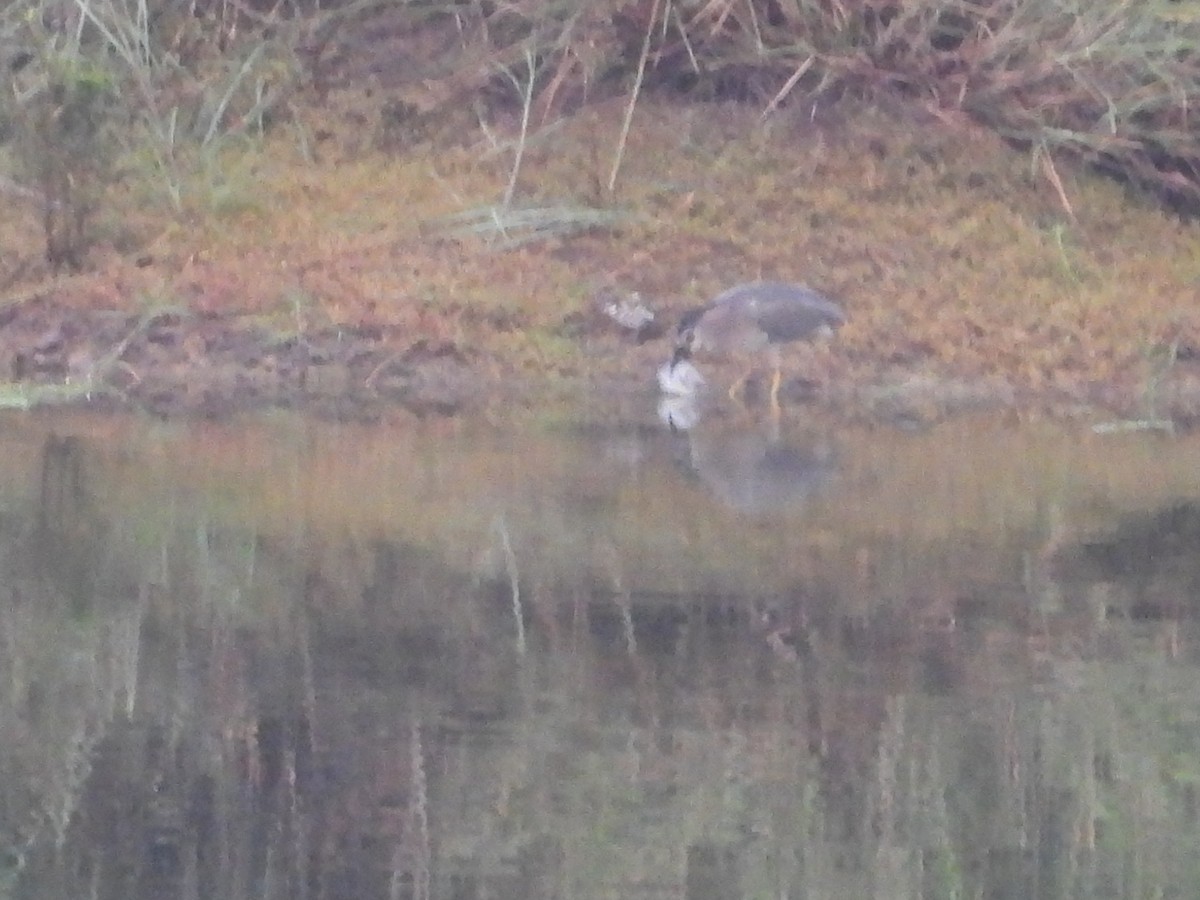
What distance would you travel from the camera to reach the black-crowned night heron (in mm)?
9805

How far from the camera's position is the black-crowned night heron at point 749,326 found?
32.2 ft

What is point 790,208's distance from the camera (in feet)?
38.6

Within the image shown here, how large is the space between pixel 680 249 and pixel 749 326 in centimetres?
163

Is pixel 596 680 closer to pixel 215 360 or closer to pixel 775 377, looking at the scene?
pixel 775 377

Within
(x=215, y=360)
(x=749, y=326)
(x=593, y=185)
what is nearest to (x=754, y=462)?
(x=749, y=326)

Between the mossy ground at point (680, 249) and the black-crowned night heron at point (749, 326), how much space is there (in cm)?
33

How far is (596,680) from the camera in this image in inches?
192

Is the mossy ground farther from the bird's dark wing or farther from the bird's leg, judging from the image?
the bird's dark wing

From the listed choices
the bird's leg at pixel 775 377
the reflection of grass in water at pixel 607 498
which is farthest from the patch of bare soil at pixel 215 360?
the bird's leg at pixel 775 377

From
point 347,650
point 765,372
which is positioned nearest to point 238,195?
point 765,372

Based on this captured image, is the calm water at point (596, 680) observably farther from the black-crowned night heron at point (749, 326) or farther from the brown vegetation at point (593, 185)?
the brown vegetation at point (593, 185)

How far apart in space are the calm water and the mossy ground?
2.79 metres

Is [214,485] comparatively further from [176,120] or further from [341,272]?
[176,120]

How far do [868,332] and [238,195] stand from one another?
133 inches
